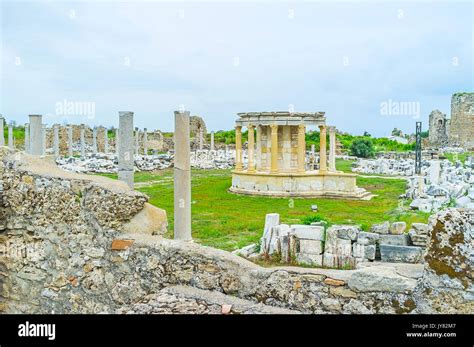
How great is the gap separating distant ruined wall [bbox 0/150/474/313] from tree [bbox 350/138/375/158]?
38864 mm

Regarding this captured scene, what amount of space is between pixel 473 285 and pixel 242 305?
2.12m

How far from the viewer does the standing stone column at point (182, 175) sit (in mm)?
10352

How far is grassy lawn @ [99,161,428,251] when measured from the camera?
1299 centimetres

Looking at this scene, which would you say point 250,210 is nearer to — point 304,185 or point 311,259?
point 304,185

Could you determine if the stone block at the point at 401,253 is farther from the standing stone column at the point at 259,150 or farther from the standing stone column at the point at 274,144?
the standing stone column at the point at 259,150

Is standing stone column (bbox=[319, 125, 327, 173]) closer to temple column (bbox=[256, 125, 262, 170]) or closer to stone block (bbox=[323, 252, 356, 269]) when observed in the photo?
temple column (bbox=[256, 125, 262, 170])

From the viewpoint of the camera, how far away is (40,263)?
6.00 metres

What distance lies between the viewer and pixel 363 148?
43125 millimetres

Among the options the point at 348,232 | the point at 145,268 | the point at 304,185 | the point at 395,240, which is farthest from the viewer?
the point at 304,185

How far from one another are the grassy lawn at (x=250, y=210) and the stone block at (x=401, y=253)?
3.02 metres

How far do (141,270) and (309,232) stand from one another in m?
5.48

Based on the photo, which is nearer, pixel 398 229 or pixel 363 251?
pixel 363 251

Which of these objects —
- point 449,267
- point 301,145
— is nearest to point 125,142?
point 449,267
